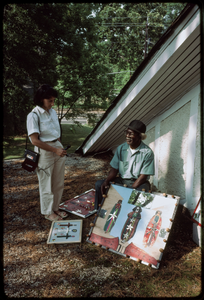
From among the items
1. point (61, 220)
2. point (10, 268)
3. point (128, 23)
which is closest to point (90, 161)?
point (61, 220)

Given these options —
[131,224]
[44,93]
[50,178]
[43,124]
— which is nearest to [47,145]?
[43,124]

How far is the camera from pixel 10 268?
243 centimetres

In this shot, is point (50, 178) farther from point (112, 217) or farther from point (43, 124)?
point (112, 217)

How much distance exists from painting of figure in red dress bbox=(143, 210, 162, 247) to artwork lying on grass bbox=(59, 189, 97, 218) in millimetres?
1237

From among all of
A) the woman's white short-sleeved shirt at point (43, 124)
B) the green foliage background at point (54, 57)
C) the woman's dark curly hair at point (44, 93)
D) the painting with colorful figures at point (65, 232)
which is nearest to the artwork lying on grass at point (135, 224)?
the painting with colorful figures at point (65, 232)

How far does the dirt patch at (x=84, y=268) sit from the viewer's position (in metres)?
2.12

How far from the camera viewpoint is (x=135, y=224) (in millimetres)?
2574

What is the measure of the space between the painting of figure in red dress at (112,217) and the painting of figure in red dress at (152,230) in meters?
0.45

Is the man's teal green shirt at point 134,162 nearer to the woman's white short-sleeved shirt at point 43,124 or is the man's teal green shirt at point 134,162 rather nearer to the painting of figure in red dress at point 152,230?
the painting of figure in red dress at point 152,230

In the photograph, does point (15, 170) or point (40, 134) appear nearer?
point (40, 134)

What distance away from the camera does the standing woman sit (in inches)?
109

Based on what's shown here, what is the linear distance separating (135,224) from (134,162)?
89 centimetres

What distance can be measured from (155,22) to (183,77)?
25.5 m

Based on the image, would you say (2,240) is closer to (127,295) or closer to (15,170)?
(127,295)
